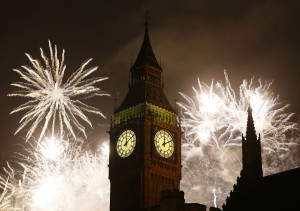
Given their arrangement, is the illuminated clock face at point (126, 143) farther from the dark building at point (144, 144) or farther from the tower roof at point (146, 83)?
the tower roof at point (146, 83)

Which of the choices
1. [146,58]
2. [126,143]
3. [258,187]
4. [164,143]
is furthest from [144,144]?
[258,187]

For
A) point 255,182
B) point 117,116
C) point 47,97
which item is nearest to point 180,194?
point 255,182

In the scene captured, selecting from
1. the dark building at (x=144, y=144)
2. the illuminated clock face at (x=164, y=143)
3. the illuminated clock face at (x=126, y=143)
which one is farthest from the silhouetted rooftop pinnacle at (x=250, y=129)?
the illuminated clock face at (x=126, y=143)

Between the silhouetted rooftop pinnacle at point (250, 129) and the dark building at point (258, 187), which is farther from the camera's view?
the silhouetted rooftop pinnacle at point (250, 129)

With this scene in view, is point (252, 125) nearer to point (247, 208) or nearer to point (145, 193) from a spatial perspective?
point (247, 208)

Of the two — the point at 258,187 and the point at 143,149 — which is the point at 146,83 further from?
the point at 258,187

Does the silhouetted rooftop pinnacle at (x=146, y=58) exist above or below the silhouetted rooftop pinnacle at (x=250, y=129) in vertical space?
above

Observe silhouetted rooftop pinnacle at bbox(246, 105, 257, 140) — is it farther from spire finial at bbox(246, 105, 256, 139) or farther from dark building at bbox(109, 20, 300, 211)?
dark building at bbox(109, 20, 300, 211)
